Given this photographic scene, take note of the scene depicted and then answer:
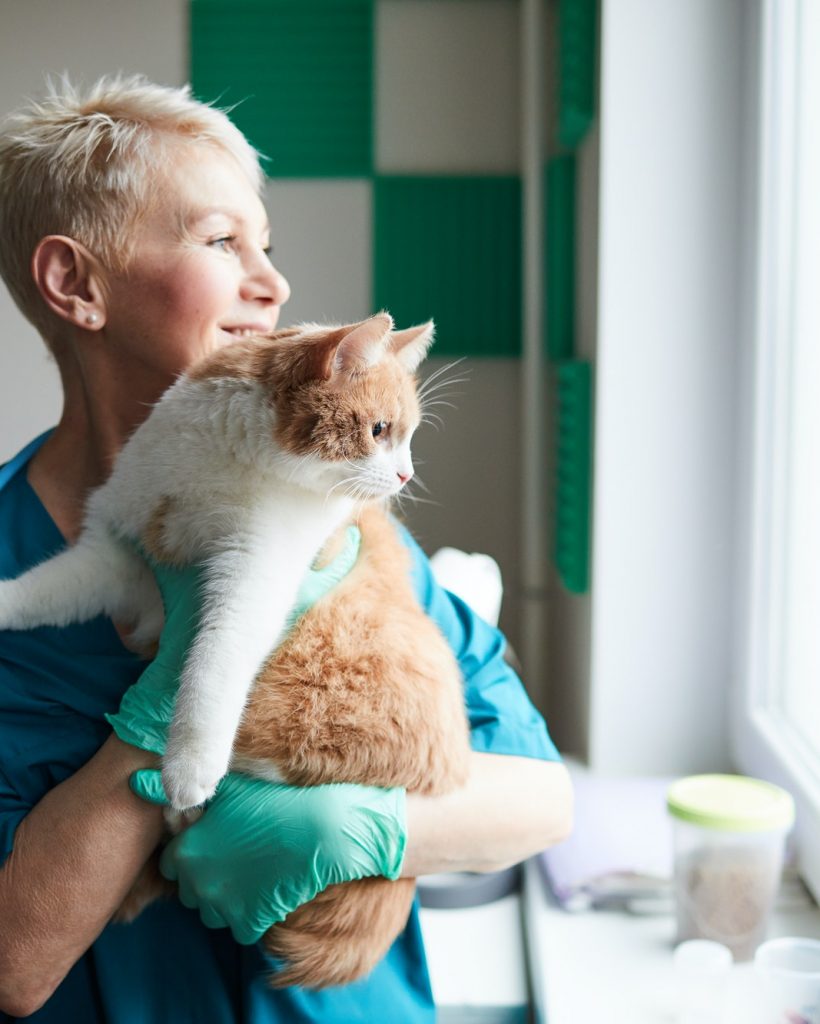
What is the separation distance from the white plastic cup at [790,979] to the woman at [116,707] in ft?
1.10

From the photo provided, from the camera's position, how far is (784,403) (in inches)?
71.2

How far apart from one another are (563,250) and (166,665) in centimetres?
158

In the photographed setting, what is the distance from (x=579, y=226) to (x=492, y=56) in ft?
2.02

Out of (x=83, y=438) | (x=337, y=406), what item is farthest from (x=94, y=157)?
(x=337, y=406)

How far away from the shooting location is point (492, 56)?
2580 millimetres

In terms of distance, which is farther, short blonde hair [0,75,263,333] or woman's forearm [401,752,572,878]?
short blonde hair [0,75,263,333]

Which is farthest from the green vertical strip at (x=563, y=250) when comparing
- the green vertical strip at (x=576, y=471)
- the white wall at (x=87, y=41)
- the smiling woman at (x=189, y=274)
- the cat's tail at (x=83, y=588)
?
the cat's tail at (x=83, y=588)

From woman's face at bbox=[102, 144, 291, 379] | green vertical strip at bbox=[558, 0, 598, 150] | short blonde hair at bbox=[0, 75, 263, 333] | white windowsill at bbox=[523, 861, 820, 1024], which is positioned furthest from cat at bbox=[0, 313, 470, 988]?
green vertical strip at bbox=[558, 0, 598, 150]

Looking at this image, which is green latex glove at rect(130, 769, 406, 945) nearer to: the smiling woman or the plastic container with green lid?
the smiling woman

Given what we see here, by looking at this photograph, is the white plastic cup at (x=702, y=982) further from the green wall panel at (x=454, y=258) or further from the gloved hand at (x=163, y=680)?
the green wall panel at (x=454, y=258)

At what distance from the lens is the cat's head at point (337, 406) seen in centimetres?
101

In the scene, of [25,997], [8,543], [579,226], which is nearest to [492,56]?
[579,226]

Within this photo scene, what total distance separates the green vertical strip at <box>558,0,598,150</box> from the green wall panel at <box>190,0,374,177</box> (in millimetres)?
659

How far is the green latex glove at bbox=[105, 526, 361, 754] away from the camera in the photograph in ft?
3.39
